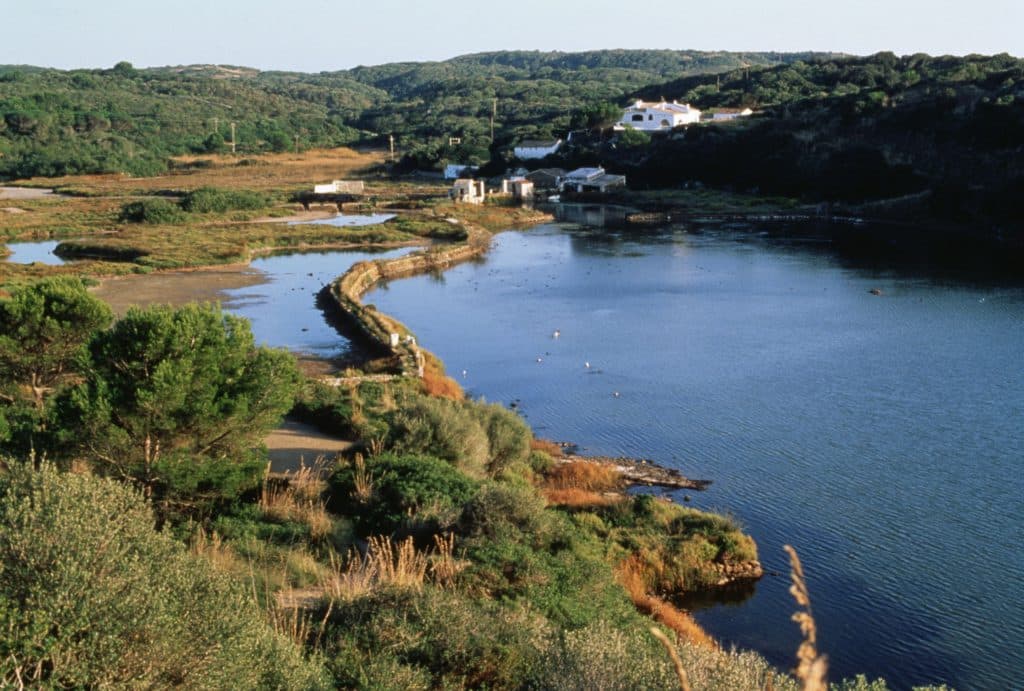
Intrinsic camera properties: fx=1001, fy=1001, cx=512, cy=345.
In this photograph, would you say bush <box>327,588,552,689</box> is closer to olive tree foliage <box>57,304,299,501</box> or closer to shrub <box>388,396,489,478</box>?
olive tree foliage <box>57,304,299,501</box>

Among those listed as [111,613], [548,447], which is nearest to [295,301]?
[548,447]

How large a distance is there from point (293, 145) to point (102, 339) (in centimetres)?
11279

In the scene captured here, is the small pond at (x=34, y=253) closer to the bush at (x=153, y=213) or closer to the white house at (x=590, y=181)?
the bush at (x=153, y=213)

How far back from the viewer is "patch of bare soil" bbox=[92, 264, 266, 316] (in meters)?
37.3

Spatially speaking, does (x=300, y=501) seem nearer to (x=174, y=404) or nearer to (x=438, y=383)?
(x=174, y=404)

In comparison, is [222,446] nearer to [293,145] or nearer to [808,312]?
[808,312]

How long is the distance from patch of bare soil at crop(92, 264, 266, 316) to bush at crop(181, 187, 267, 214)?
2136cm

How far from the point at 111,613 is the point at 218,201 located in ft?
215

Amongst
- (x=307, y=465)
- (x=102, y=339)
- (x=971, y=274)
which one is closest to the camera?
(x=102, y=339)

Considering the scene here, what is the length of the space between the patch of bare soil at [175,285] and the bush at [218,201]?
841 inches

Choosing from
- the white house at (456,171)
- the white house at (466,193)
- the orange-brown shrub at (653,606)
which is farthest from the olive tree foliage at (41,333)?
the white house at (456,171)

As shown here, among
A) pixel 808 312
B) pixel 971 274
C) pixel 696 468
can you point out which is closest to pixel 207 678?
pixel 696 468

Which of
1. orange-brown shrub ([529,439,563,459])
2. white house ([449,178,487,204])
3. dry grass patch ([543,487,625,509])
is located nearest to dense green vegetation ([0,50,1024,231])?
white house ([449,178,487,204])

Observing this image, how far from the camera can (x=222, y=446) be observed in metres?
13.9
